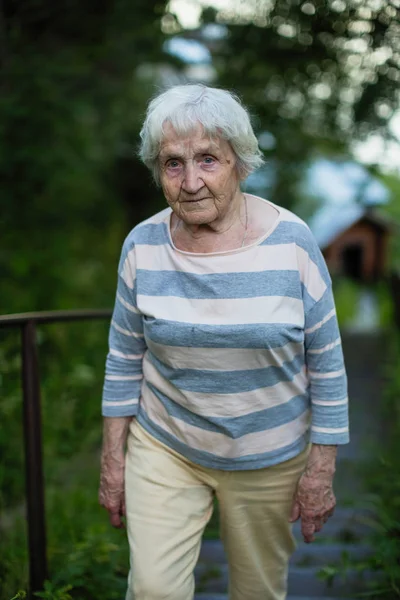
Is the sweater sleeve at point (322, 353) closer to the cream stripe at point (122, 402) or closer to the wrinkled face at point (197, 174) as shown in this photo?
the wrinkled face at point (197, 174)

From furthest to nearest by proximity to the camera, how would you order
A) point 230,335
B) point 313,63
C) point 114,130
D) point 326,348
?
point 114,130 → point 313,63 → point 326,348 → point 230,335

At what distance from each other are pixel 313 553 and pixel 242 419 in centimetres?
155

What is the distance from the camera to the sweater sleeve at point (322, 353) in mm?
1839

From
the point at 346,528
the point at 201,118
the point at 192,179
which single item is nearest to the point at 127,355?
the point at 192,179

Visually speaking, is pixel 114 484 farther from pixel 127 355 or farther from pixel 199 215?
pixel 199 215

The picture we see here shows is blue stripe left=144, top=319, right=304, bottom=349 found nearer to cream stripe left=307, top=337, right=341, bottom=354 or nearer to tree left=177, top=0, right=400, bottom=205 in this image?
cream stripe left=307, top=337, right=341, bottom=354

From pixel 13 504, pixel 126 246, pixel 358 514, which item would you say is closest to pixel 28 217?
pixel 13 504

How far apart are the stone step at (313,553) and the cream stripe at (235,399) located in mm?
1362

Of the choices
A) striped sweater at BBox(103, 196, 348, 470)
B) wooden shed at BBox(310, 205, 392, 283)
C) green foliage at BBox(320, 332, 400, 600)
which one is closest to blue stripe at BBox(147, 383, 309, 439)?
striped sweater at BBox(103, 196, 348, 470)

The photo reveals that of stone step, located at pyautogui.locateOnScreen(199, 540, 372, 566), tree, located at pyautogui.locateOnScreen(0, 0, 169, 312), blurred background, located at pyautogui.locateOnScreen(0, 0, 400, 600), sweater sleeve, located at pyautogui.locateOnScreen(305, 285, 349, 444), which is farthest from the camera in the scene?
tree, located at pyautogui.locateOnScreen(0, 0, 169, 312)

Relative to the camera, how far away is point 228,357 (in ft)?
5.90

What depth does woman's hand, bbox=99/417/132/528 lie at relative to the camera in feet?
6.68

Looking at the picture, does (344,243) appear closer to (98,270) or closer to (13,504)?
(98,270)

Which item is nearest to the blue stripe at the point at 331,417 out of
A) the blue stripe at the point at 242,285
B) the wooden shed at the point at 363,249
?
the blue stripe at the point at 242,285
